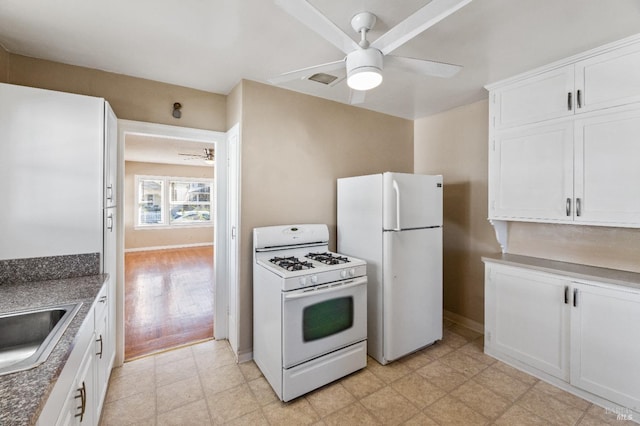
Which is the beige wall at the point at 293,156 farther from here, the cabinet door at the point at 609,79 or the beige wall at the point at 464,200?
the cabinet door at the point at 609,79

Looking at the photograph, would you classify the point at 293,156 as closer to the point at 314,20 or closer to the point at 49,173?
the point at 314,20

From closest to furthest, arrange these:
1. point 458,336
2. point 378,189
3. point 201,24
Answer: point 201,24 < point 378,189 < point 458,336

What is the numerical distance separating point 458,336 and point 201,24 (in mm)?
3624

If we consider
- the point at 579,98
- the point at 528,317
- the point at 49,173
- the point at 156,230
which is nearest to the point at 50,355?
the point at 49,173


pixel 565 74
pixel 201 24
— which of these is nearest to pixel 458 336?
pixel 565 74

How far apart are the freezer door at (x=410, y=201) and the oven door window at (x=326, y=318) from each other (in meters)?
0.77

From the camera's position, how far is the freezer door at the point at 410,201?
7.93ft

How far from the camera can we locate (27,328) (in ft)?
4.51

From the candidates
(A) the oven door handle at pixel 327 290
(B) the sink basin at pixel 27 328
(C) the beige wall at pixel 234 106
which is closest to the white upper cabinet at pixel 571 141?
(A) the oven door handle at pixel 327 290

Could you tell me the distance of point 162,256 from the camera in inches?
278

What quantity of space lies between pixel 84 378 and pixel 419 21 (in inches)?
90.0

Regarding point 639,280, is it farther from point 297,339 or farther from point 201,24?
point 201,24

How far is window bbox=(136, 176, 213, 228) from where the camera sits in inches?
302

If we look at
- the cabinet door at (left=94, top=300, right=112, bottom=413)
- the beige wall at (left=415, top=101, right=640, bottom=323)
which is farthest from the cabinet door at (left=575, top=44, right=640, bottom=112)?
the cabinet door at (left=94, top=300, right=112, bottom=413)
